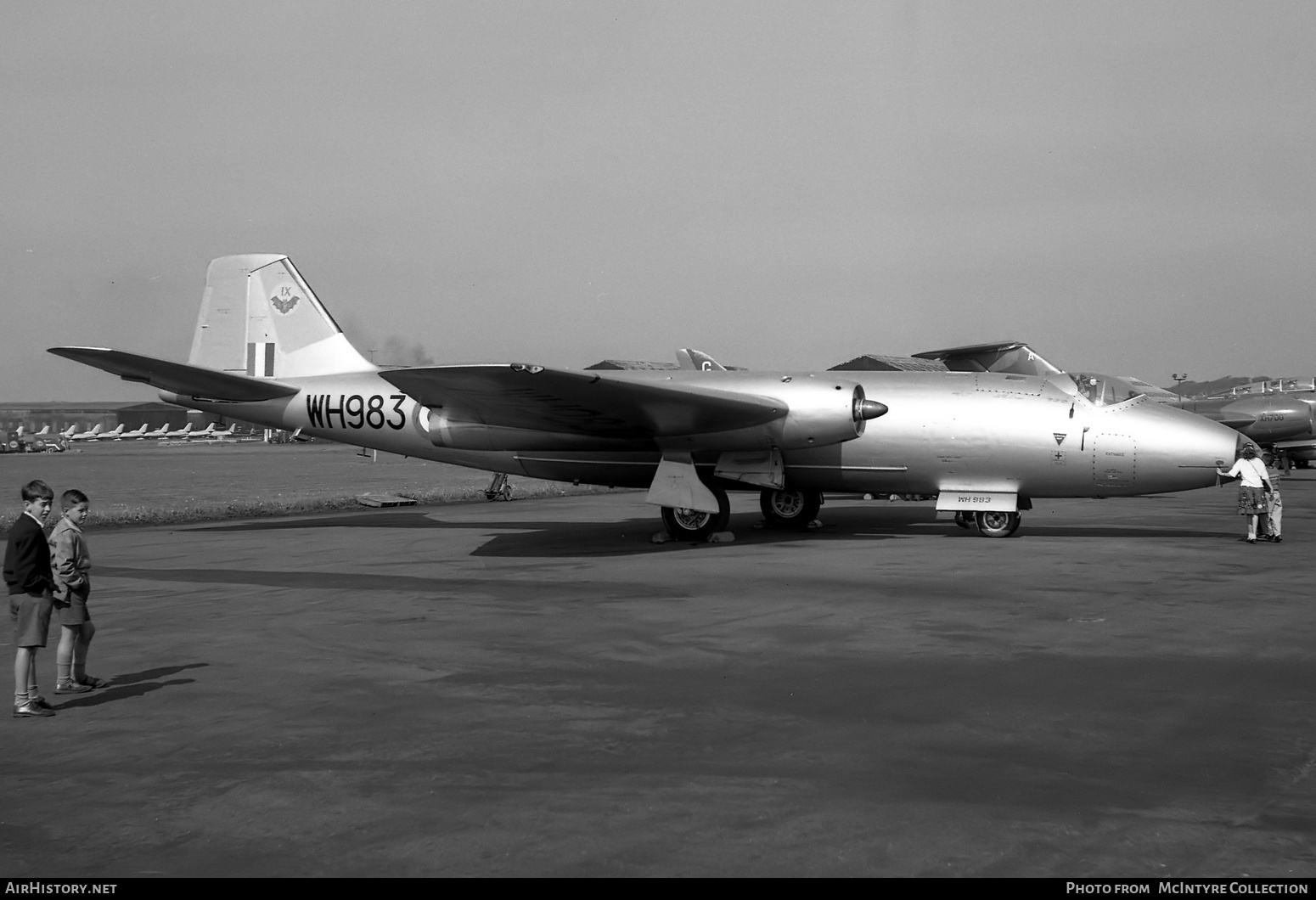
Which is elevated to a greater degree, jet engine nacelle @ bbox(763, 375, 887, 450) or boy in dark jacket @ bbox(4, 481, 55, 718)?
jet engine nacelle @ bbox(763, 375, 887, 450)

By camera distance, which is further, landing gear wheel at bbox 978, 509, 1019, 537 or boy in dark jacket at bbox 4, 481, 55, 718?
landing gear wheel at bbox 978, 509, 1019, 537

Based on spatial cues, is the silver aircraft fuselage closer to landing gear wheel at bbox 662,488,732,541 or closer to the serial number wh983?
the serial number wh983

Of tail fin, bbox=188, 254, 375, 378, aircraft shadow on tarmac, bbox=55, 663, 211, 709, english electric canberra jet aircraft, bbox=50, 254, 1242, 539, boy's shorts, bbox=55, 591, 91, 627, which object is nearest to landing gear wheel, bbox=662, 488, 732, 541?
english electric canberra jet aircraft, bbox=50, 254, 1242, 539

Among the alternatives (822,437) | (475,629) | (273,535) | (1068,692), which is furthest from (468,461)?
(1068,692)

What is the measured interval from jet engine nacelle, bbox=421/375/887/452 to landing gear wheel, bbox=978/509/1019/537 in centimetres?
293

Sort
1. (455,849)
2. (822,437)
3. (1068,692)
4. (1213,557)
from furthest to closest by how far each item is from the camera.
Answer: (822,437), (1213,557), (1068,692), (455,849)

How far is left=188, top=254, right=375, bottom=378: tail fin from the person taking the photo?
893 inches

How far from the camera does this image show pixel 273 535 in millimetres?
21203

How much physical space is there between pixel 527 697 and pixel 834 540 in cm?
1198

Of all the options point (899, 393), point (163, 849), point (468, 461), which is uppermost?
point (899, 393)

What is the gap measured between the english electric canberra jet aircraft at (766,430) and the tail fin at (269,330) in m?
0.87

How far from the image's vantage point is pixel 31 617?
7.37 m

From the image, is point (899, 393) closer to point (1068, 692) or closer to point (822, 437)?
point (822, 437)

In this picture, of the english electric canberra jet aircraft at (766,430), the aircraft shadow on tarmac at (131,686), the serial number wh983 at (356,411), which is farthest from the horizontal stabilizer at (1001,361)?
the aircraft shadow on tarmac at (131,686)
